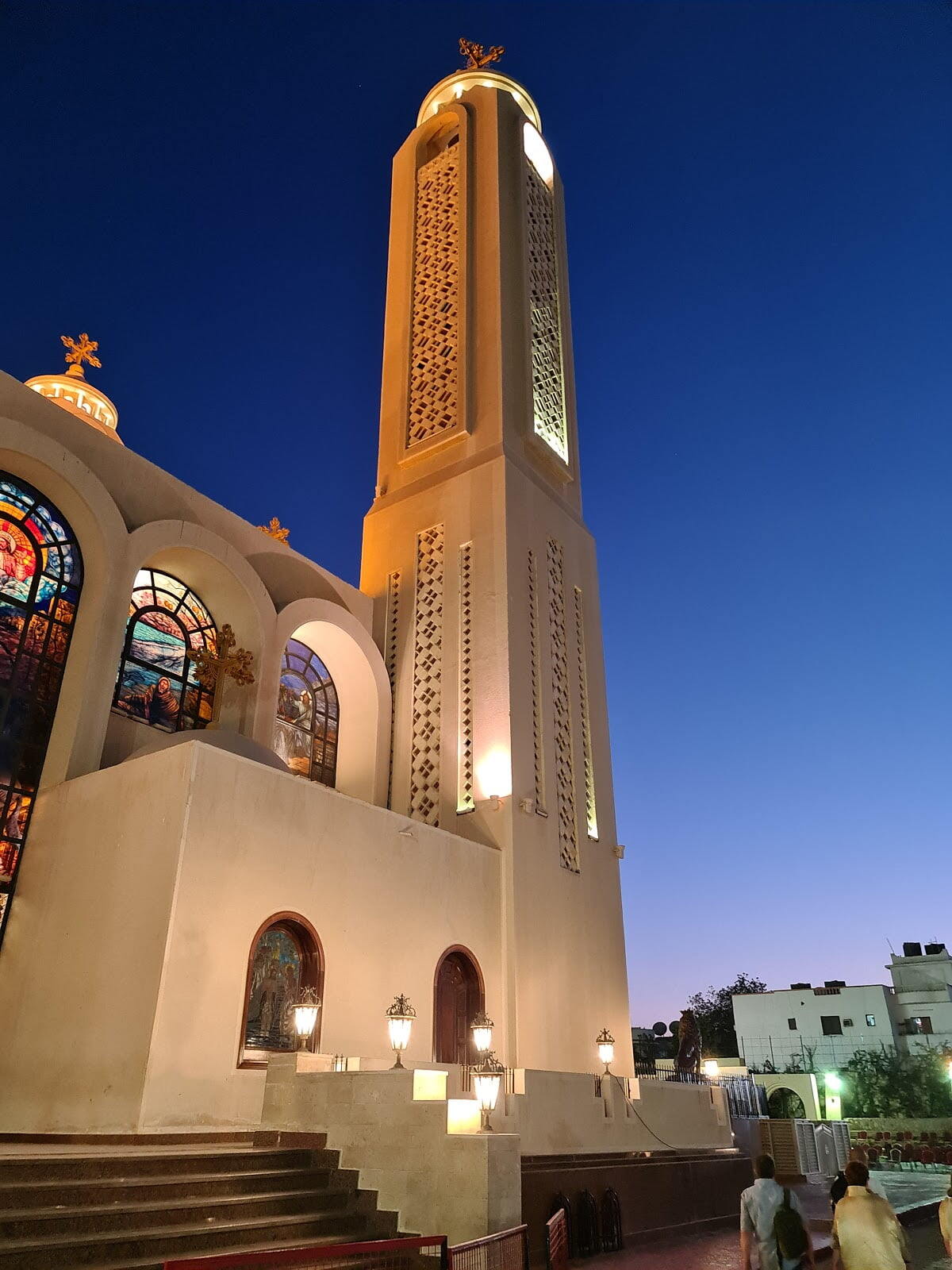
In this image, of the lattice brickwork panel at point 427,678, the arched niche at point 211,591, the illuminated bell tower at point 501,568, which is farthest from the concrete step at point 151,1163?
the lattice brickwork panel at point 427,678

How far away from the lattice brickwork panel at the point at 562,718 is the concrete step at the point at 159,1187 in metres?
7.32

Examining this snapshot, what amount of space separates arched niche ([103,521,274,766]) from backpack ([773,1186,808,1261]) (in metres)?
8.72

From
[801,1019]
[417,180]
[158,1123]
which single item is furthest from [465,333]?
[801,1019]

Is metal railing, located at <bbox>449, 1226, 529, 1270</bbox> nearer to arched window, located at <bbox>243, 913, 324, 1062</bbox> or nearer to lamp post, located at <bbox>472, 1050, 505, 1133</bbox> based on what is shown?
lamp post, located at <bbox>472, 1050, 505, 1133</bbox>

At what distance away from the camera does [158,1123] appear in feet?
23.6

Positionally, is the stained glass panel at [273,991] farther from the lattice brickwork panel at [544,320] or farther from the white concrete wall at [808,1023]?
the white concrete wall at [808,1023]

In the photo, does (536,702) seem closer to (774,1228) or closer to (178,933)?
(178,933)

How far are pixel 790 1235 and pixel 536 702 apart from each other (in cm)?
954

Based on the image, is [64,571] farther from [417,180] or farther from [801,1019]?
[801,1019]

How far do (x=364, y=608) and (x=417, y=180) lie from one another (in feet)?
32.7

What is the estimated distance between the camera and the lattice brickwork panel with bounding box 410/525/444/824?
1345cm

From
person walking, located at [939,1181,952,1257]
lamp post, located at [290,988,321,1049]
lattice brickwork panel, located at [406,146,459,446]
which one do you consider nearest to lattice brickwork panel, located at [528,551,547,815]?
lattice brickwork panel, located at [406,146,459,446]

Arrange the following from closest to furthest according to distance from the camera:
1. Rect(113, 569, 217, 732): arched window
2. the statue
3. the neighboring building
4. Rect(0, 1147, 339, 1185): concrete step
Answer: Rect(0, 1147, 339, 1185): concrete step < Rect(113, 569, 217, 732): arched window < the statue < the neighboring building

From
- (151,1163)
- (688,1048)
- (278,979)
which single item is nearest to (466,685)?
(278,979)
